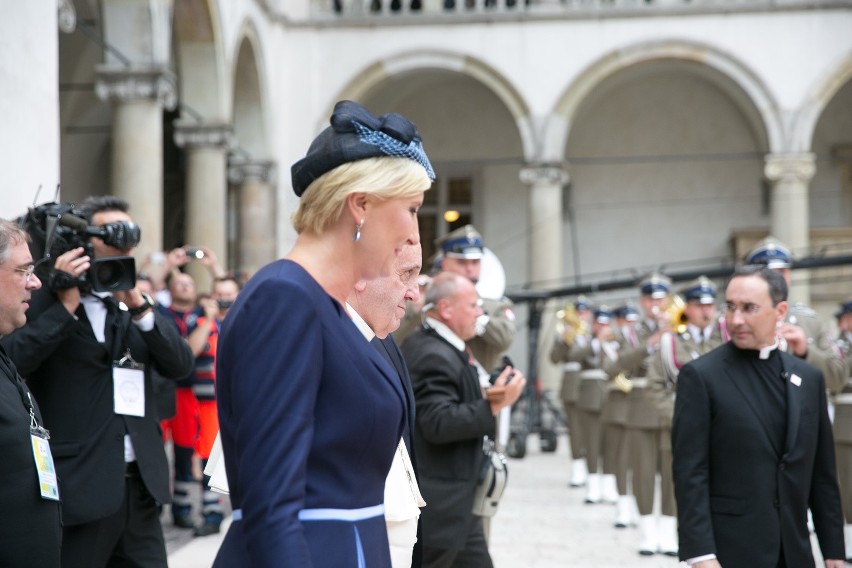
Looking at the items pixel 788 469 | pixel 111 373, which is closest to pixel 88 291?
pixel 111 373

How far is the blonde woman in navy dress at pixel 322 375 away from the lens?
1.87 meters

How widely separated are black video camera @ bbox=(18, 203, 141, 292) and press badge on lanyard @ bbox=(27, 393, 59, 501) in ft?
3.26

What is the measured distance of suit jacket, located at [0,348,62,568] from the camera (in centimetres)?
296

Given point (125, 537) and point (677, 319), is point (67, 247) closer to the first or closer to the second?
Result: point (125, 537)

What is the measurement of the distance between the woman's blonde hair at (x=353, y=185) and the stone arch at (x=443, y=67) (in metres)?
17.1

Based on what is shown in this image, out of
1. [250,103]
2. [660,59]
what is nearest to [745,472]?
[250,103]

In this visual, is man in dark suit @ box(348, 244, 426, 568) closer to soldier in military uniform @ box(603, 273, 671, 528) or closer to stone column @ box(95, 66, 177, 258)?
soldier in military uniform @ box(603, 273, 671, 528)

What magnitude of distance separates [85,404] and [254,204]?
14258mm

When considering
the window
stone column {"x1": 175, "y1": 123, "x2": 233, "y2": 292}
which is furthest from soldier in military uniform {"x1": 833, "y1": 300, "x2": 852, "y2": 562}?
the window

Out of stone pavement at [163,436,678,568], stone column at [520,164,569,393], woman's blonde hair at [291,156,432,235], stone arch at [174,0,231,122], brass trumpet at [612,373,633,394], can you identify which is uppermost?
stone arch at [174,0,231,122]

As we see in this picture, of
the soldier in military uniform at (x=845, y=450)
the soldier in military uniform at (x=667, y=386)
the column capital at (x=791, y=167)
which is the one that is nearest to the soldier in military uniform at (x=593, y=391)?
the soldier in military uniform at (x=667, y=386)

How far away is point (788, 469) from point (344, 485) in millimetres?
2524

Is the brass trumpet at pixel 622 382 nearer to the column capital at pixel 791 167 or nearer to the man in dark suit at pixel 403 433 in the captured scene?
the man in dark suit at pixel 403 433

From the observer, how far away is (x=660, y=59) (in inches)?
752
